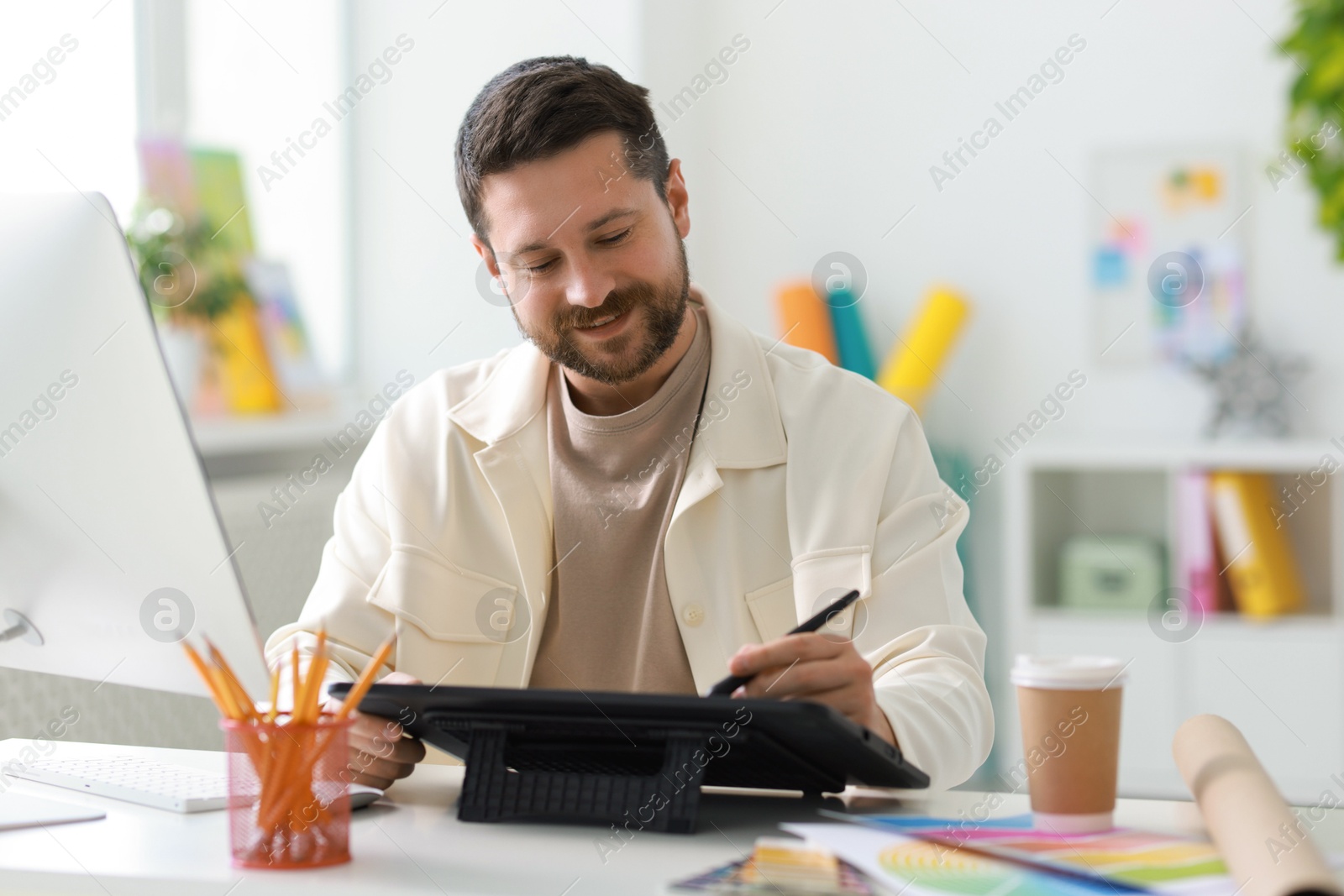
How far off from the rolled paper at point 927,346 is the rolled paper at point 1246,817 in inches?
105

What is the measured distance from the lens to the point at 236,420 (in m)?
2.97

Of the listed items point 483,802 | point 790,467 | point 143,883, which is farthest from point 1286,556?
point 143,883

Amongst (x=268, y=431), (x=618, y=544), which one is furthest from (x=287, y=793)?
(x=268, y=431)

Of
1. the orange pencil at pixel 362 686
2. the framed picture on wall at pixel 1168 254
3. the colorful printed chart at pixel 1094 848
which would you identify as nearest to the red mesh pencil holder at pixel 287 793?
the orange pencil at pixel 362 686

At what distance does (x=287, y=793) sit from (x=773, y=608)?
0.78 metres

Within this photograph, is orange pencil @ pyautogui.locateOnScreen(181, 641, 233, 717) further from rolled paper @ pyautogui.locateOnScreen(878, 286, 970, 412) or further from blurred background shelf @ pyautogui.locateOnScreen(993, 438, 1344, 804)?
rolled paper @ pyautogui.locateOnScreen(878, 286, 970, 412)

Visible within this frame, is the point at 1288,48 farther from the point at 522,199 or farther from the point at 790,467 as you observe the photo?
the point at 522,199

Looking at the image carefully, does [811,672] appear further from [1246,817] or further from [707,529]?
[707,529]

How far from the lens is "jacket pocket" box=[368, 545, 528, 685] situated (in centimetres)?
157

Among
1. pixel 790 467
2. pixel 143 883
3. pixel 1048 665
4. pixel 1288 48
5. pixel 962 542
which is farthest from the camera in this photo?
pixel 962 542

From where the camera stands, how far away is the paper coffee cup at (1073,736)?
1002mm

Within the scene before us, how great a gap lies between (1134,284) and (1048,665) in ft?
9.53

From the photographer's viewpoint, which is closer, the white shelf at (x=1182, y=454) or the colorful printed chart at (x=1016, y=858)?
the colorful printed chart at (x=1016, y=858)

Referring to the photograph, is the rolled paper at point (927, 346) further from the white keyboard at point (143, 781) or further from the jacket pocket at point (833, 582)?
the white keyboard at point (143, 781)
